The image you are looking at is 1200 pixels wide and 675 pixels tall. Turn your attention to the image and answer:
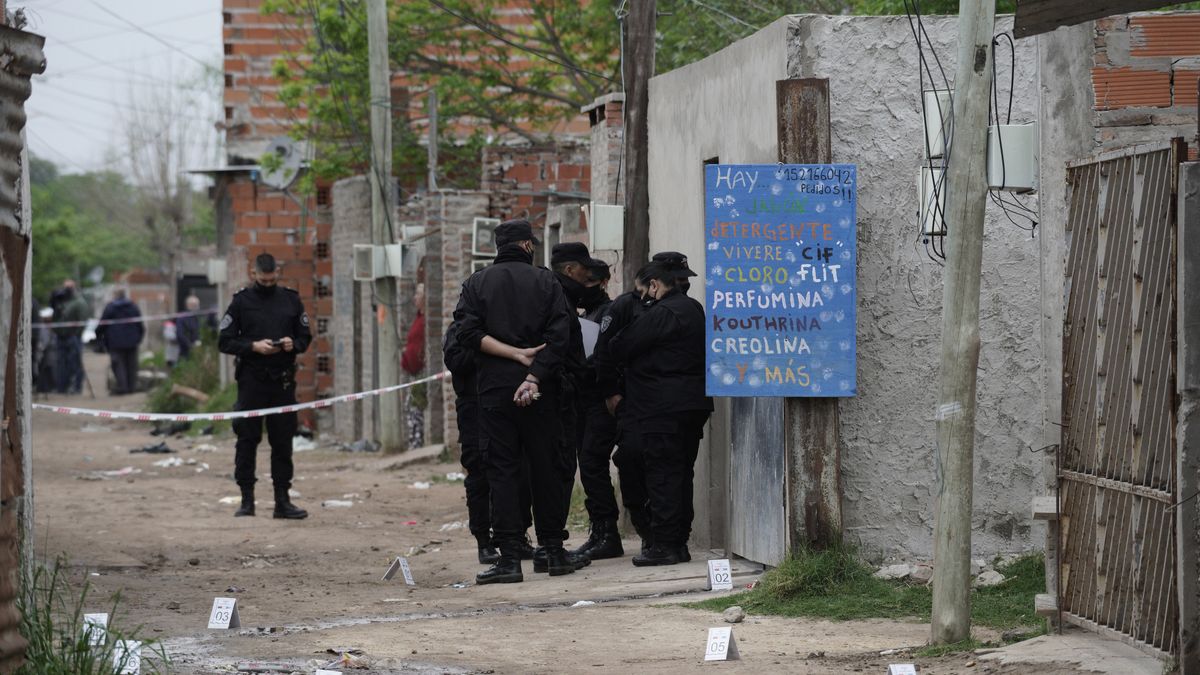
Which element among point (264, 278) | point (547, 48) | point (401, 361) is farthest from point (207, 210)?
point (264, 278)

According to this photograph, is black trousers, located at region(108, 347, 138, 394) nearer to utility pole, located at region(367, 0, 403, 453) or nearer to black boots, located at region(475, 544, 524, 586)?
utility pole, located at region(367, 0, 403, 453)

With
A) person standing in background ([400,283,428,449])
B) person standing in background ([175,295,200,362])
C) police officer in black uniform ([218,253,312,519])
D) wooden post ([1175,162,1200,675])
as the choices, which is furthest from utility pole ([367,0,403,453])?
person standing in background ([175,295,200,362])

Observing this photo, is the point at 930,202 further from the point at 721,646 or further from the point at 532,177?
the point at 532,177

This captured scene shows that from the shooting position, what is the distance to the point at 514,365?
9.84 m

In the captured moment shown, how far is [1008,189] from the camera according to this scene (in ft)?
25.1

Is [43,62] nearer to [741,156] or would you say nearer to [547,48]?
[741,156]

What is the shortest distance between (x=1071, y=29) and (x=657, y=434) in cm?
344

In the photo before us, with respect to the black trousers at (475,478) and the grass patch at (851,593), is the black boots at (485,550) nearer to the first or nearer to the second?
the black trousers at (475,478)

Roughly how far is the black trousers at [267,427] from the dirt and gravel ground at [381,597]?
15.9 inches

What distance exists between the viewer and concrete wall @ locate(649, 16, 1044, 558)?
948cm

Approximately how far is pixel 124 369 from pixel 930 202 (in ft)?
82.3

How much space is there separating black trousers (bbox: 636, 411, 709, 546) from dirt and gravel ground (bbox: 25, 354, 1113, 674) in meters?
0.28

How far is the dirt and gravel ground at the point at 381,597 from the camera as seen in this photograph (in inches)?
296

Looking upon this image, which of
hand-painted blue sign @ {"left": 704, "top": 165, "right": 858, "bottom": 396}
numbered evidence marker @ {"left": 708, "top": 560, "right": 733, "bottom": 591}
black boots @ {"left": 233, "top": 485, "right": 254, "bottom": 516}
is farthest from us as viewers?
black boots @ {"left": 233, "top": 485, "right": 254, "bottom": 516}
